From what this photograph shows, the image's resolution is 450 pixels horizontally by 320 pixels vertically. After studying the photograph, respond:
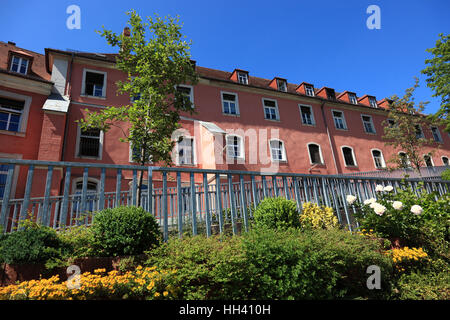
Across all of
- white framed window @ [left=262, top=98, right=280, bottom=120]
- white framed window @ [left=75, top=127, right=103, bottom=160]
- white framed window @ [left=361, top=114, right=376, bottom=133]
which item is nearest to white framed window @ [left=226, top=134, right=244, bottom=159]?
white framed window @ [left=262, top=98, right=280, bottom=120]

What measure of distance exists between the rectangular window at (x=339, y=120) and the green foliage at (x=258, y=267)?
19.3 m

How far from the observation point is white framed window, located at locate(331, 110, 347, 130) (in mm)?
20281

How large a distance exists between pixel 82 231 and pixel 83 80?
40.7 feet

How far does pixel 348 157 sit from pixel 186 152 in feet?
44.6

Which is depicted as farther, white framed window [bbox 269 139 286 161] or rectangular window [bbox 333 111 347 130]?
rectangular window [bbox 333 111 347 130]

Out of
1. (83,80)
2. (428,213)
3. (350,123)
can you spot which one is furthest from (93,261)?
(350,123)

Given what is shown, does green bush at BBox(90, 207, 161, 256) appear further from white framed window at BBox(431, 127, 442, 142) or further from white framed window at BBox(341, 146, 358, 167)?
white framed window at BBox(431, 127, 442, 142)

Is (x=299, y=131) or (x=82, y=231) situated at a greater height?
(x=299, y=131)

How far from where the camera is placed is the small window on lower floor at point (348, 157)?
19172 mm

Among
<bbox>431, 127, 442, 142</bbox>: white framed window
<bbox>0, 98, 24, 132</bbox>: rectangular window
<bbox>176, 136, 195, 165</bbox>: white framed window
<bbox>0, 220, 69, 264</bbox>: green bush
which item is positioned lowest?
<bbox>0, 220, 69, 264</bbox>: green bush

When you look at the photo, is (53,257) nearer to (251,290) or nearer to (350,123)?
(251,290)

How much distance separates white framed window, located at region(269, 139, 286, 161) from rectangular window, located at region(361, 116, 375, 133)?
952cm

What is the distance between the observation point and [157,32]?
334 inches
